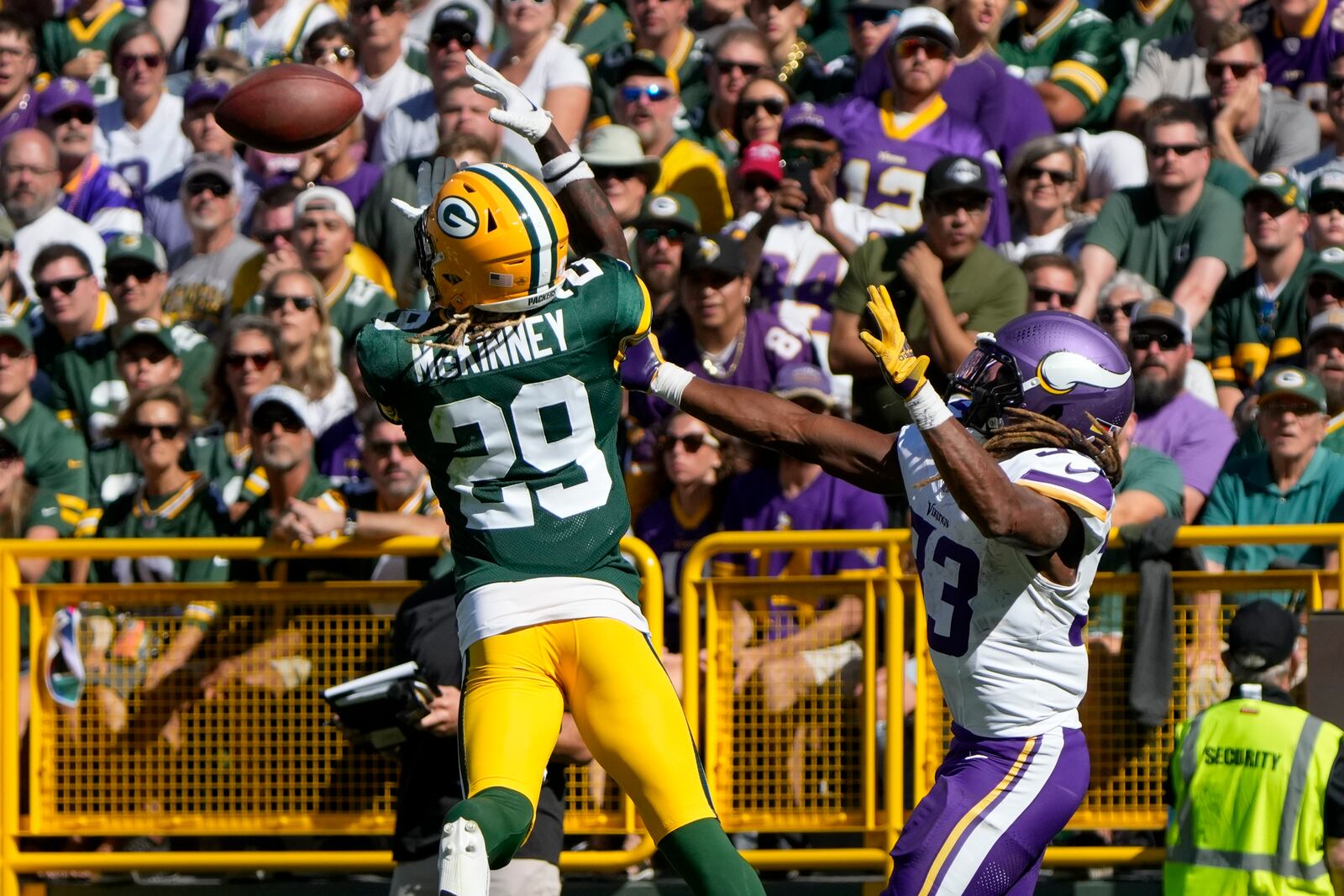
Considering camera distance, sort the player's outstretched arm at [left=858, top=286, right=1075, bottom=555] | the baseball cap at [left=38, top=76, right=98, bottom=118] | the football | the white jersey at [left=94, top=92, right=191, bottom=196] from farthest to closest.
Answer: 1. the white jersey at [left=94, top=92, right=191, bottom=196]
2. the baseball cap at [left=38, top=76, right=98, bottom=118]
3. the football
4. the player's outstretched arm at [left=858, top=286, right=1075, bottom=555]

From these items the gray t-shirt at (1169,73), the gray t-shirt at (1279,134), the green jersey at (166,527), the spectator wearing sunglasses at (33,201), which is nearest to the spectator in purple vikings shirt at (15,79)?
the spectator wearing sunglasses at (33,201)

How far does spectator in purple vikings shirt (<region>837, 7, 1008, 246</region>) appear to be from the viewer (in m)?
9.09

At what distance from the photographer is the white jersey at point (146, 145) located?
11172 millimetres

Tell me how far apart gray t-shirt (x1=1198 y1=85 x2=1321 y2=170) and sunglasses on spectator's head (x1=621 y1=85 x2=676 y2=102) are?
2580 mm

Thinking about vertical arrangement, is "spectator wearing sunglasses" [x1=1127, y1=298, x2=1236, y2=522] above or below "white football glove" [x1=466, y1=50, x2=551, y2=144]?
below

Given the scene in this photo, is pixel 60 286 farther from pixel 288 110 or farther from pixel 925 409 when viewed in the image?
pixel 925 409

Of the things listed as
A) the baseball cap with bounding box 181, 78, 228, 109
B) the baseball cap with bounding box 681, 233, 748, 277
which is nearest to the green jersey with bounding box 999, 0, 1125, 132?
the baseball cap with bounding box 681, 233, 748, 277

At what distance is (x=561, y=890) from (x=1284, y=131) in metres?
5.13

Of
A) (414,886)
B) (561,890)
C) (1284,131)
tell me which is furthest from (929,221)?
(414,886)

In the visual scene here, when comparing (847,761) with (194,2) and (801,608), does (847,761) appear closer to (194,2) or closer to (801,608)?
(801,608)

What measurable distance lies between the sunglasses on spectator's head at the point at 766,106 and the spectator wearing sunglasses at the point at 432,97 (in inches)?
60.3

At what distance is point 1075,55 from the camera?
1028 cm

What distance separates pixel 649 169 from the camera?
9.35 metres

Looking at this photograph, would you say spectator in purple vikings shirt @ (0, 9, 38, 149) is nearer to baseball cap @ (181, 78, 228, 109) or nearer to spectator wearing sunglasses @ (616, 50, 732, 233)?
baseball cap @ (181, 78, 228, 109)
